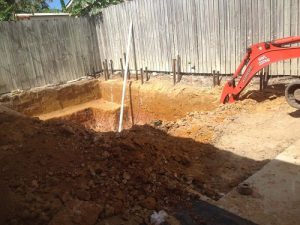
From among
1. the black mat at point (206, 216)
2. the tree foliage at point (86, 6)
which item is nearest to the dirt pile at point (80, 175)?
the black mat at point (206, 216)

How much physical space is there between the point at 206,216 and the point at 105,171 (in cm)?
127

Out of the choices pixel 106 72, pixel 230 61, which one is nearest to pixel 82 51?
pixel 106 72

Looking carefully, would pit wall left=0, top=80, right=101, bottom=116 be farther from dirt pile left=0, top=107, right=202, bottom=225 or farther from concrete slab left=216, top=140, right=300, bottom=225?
concrete slab left=216, top=140, right=300, bottom=225

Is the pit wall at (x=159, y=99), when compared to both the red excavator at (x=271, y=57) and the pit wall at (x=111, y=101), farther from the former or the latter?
the red excavator at (x=271, y=57)

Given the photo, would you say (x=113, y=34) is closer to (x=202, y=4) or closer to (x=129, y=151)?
(x=202, y=4)

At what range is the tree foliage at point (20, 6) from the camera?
1477cm

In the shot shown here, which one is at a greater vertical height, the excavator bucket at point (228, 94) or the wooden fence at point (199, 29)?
the wooden fence at point (199, 29)

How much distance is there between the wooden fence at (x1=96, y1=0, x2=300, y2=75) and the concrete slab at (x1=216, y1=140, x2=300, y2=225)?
136 inches

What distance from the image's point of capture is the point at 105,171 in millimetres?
3855

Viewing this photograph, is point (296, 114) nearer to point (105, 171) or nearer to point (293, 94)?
point (293, 94)

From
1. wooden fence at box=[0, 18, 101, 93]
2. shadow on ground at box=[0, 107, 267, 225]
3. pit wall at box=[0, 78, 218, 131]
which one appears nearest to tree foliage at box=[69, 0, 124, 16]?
wooden fence at box=[0, 18, 101, 93]

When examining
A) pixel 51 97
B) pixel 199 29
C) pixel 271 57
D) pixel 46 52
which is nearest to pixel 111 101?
pixel 51 97

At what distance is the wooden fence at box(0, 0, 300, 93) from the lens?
24.2 feet

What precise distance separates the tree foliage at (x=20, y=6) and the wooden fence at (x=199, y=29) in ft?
17.9
